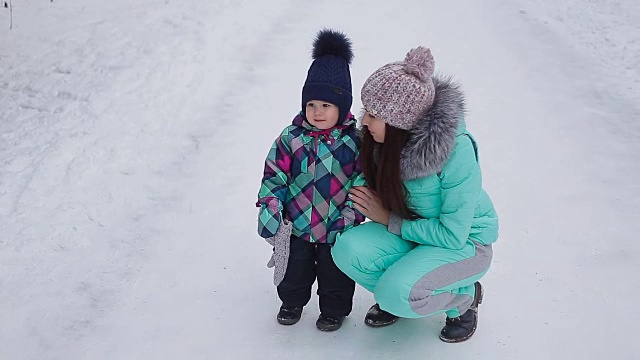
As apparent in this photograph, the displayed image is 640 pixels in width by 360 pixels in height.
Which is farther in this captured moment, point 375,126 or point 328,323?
point 328,323

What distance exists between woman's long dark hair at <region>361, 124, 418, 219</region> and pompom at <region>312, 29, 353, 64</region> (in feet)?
1.08

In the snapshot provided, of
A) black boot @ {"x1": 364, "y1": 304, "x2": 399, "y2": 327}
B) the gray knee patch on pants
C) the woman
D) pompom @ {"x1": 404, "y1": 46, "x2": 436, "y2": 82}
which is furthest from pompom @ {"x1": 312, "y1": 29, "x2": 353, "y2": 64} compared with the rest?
black boot @ {"x1": 364, "y1": 304, "x2": 399, "y2": 327}

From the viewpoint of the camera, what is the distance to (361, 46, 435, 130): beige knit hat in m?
2.75

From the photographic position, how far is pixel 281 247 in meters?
3.03

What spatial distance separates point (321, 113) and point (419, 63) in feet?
1.44

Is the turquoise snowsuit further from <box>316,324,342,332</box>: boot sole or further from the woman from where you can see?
<box>316,324,342,332</box>: boot sole

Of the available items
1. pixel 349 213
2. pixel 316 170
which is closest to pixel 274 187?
pixel 316 170

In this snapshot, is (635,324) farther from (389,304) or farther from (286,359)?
(286,359)

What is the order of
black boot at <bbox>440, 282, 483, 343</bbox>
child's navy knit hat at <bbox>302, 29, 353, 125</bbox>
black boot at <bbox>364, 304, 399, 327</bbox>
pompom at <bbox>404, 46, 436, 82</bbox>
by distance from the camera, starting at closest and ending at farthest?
pompom at <bbox>404, 46, 436, 82</bbox>, child's navy knit hat at <bbox>302, 29, 353, 125</bbox>, black boot at <bbox>440, 282, 483, 343</bbox>, black boot at <bbox>364, 304, 399, 327</bbox>

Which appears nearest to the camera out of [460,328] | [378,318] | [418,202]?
[418,202]

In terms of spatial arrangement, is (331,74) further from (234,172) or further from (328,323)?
(234,172)

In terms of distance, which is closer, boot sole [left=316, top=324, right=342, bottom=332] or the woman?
the woman

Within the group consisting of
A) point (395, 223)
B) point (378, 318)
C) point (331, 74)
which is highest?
point (331, 74)

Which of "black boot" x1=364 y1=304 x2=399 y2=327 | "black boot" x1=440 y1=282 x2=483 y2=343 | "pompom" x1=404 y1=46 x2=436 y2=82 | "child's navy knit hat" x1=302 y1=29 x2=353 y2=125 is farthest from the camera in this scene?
"black boot" x1=364 y1=304 x2=399 y2=327
